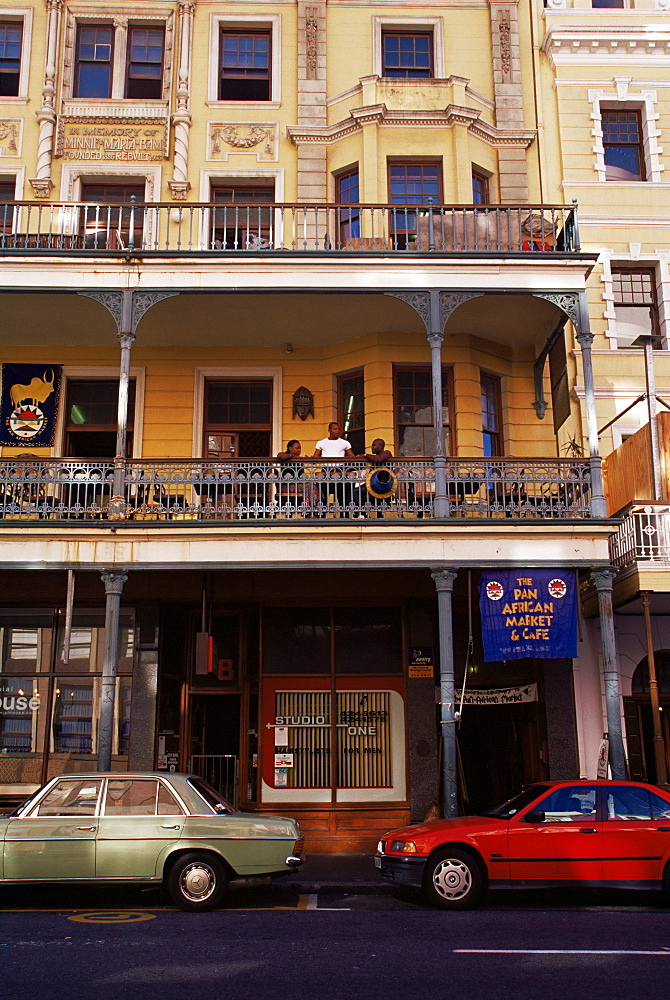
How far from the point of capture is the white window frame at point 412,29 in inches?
765

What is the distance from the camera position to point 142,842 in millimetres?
10391

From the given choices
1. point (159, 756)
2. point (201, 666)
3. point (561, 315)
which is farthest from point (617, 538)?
point (159, 756)

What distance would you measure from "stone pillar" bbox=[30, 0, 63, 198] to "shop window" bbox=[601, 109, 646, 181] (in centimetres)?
1063

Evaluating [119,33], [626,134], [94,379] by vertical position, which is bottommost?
[94,379]

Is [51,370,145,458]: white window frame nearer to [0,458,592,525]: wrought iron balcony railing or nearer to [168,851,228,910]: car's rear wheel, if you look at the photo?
[0,458,592,525]: wrought iron balcony railing

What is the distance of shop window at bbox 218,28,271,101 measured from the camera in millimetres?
19625

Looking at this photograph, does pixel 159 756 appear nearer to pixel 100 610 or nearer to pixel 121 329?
pixel 100 610

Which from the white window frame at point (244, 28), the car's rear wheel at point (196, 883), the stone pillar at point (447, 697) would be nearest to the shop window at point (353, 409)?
the stone pillar at point (447, 697)

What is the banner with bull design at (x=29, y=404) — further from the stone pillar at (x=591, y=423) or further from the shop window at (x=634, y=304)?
the shop window at (x=634, y=304)

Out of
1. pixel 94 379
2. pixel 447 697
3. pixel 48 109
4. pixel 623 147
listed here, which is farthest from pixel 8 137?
pixel 447 697

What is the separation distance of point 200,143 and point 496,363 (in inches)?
282

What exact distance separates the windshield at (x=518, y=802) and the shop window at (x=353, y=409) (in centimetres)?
762

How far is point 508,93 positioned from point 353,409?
7176 millimetres

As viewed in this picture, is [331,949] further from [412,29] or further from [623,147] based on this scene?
[412,29]
